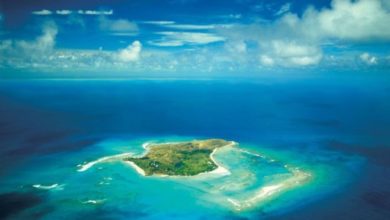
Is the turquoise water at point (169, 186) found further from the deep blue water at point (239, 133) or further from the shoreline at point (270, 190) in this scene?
the deep blue water at point (239, 133)

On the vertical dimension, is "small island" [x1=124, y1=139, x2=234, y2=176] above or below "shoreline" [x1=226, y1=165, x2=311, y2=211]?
above

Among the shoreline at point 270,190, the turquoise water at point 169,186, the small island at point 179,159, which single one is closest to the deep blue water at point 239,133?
the turquoise water at point 169,186

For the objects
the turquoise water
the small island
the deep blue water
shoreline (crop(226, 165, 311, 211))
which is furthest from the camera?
the small island

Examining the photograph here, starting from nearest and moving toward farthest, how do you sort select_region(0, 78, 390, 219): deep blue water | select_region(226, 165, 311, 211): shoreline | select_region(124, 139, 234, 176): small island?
select_region(226, 165, 311, 211): shoreline
select_region(0, 78, 390, 219): deep blue water
select_region(124, 139, 234, 176): small island

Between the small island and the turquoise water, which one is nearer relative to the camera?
the turquoise water

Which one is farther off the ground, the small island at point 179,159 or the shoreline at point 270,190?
the small island at point 179,159

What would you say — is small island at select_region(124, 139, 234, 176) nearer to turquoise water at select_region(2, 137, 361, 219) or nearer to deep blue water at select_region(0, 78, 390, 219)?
turquoise water at select_region(2, 137, 361, 219)

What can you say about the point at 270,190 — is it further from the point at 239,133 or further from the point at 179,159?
the point at 239,133

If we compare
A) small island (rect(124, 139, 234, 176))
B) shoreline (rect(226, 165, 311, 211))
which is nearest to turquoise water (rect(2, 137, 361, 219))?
shoreline (rect(226, 165, 311, 211))

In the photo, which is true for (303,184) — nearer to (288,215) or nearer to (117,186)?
(288,215)
